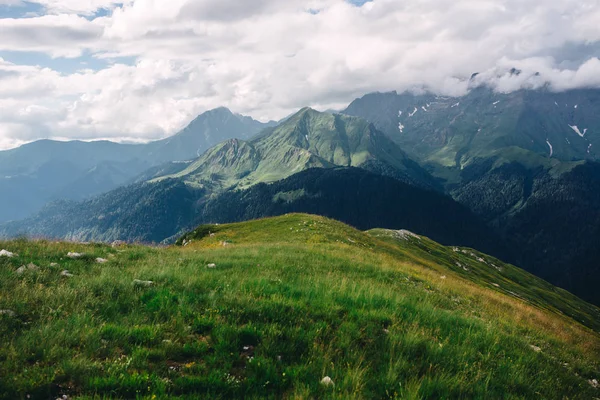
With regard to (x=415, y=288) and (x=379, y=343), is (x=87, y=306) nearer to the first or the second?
(x=379, y=343)

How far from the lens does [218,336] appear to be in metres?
8.03

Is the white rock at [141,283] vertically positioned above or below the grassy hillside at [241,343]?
above

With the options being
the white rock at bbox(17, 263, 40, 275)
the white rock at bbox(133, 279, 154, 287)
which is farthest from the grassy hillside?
the white rock at bbox(17, 263, 40, 275)

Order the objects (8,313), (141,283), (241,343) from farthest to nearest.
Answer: (141,283)
(241,343)
(8,313)

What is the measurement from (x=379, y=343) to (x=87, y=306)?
750 cm

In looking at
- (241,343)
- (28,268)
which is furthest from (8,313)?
Answer: (241,343)

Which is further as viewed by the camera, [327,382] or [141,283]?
[141,283]

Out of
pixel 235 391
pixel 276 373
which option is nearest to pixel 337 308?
pixel 276 373

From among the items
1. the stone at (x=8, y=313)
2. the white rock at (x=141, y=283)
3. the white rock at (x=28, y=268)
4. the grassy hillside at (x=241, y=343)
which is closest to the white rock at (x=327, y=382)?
the grassy hillside at (x=241, y=343)

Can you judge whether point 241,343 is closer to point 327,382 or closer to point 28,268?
point 327,382

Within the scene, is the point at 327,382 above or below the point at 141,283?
below

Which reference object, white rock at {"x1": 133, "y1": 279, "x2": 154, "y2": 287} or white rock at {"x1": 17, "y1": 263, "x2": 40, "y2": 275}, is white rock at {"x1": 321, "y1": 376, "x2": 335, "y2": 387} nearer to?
white rock at {"x1": 133, "y1": 279, "x2": 154, "y2": 287}

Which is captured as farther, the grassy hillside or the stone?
the stone

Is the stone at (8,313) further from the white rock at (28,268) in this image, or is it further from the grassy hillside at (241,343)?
the white rock at (28,268)
